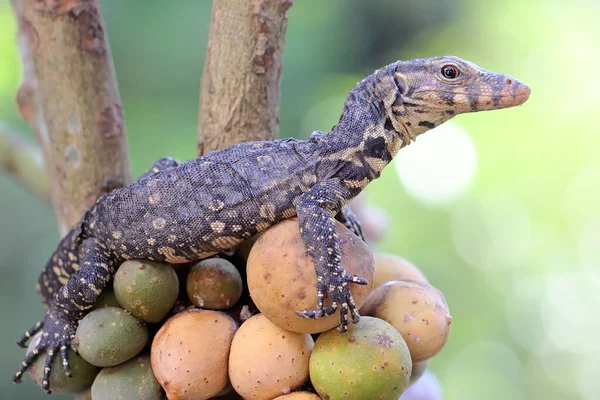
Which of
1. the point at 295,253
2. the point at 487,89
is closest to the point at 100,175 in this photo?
the point at 295,253

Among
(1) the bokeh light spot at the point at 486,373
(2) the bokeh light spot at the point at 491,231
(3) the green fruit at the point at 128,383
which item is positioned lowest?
(1) the bokeh light spot at the point at 486,373

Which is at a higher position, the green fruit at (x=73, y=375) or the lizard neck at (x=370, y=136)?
the lizard neck at (x=370, y=136)

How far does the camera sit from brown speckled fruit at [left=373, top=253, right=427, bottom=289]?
160 cm

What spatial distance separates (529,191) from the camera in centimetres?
521

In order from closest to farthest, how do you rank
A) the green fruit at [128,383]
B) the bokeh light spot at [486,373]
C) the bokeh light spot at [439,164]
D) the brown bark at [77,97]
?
the green fruit at [128,383] < the brown bark at [77,97] < the bokeh light spot at [439,164] < the bokeh light spot at [486,373]

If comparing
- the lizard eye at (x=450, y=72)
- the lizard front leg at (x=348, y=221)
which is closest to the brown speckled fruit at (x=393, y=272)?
the lizard front leg at (x=348, y=221)

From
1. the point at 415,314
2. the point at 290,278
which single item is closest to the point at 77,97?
the point at 290,278

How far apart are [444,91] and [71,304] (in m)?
1.17

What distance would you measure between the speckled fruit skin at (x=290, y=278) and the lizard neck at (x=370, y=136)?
0.25 m

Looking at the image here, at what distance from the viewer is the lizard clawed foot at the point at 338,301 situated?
1.26 meters

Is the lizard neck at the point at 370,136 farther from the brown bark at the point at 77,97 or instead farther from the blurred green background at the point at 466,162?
the blurred green background at the point at 466,162

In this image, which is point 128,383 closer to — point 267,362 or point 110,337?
point 110,337

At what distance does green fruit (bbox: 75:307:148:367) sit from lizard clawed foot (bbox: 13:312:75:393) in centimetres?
9

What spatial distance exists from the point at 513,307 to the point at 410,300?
189 inches
